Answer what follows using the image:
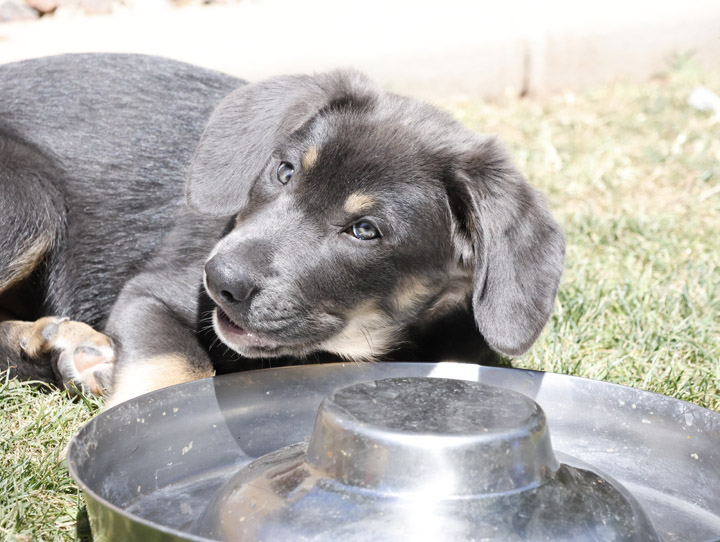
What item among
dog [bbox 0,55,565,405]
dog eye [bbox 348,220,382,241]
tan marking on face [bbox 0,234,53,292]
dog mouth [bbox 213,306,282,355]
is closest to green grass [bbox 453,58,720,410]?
dog [bbox 0,55,565,405]

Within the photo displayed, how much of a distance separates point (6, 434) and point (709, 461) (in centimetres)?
190

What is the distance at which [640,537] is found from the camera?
6.56 feet

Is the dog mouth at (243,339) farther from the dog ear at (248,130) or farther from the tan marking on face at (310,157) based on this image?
the tan marking on face at (310,157)

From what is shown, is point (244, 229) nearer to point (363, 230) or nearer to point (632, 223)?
point (363, 230)

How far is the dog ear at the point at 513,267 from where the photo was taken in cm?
274

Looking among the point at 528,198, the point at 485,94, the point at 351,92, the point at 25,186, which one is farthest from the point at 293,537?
the point at 485,94

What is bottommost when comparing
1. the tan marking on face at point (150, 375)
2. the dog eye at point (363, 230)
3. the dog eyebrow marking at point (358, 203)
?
the tan marking on face at point (150, 375)

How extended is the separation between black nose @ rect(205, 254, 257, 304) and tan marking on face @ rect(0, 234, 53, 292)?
1.02 m

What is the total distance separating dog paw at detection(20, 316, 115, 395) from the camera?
3041 mm

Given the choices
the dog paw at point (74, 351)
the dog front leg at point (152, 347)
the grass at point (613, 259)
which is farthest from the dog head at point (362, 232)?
the grass at point (613, 259)

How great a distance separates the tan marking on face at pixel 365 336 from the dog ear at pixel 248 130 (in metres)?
0.50

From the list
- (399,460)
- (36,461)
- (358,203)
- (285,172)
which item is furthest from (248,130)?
(399,460)

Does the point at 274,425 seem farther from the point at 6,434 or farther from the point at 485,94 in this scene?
the point at 485,94

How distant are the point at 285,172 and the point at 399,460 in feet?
4.09
